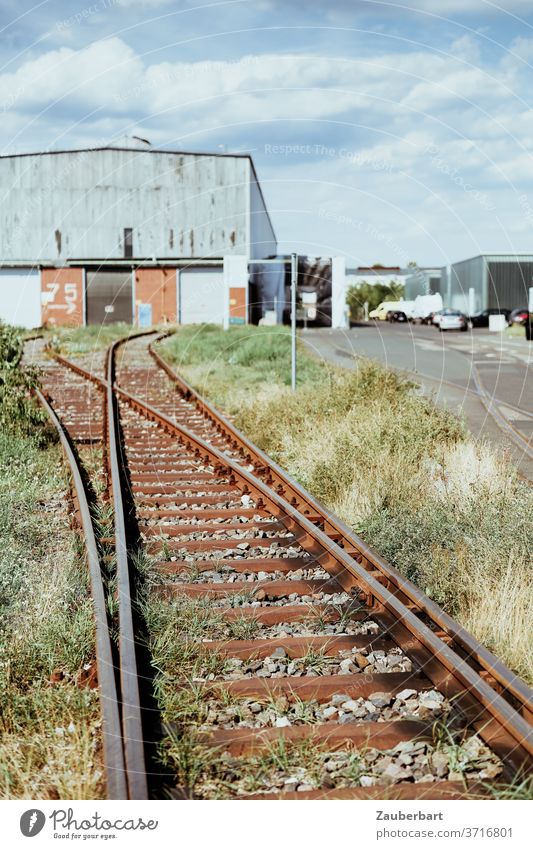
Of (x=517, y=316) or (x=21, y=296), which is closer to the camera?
(x=21, y=296)

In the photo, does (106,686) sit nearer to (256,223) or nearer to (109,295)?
(109,295)

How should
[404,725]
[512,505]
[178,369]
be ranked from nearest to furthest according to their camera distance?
[404,725] < [512,505] < [178,369]

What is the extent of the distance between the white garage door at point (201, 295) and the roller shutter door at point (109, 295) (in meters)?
2.76

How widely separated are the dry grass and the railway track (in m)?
0.32

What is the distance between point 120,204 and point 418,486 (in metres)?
43.3

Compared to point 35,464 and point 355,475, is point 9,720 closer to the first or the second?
point 355,475

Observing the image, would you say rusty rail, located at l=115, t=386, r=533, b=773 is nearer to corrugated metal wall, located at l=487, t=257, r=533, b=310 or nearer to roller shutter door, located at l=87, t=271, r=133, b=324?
roller shutter door, located at l=87, t=271, r=133, b=324

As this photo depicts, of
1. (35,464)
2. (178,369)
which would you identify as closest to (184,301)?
(178,369)

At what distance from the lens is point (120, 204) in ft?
162

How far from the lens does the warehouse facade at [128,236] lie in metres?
49.1

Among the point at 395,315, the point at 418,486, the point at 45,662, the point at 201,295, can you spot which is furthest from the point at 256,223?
the point at 45,662
